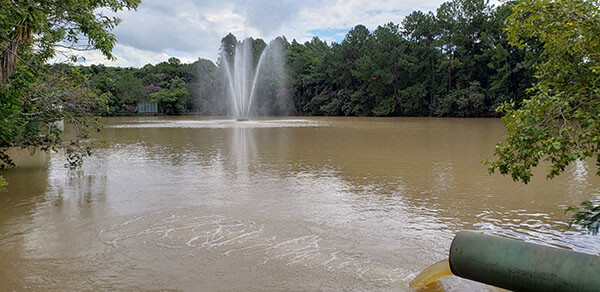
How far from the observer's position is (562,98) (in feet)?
11.7

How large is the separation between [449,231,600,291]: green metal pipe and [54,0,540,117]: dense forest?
32133 millimetres

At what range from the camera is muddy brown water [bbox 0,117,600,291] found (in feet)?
14.1

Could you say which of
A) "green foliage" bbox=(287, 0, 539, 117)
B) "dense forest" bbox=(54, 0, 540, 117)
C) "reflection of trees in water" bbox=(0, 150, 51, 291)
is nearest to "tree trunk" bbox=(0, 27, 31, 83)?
"reflection of trees in water" bbox=(0, 150, 51, 291)

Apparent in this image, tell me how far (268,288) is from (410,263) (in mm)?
1533

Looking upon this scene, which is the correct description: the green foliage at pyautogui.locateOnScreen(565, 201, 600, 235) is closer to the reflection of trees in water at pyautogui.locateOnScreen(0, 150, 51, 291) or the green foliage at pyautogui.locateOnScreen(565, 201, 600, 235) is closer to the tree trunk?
the reflection of trees in water at pyautogui.locateOnScreen(0, 150, 51, 291)

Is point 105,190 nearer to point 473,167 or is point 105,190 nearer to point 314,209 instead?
point 314,209

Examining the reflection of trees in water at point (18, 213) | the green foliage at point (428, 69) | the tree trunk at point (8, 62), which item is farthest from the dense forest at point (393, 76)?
the tree trunk at point (8, 62)

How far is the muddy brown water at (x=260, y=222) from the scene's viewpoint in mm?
4309

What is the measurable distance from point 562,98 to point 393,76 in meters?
49.2

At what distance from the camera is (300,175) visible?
32.2 feet

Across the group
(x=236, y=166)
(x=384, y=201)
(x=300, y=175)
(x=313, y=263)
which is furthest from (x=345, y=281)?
(x=236, y=166)

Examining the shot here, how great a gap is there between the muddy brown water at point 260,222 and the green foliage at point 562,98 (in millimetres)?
1329

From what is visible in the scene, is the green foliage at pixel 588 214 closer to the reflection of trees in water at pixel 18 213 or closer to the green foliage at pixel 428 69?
the reflection of trees in water at pixel 18 213

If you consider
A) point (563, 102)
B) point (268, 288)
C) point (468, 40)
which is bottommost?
point (268, 288)
